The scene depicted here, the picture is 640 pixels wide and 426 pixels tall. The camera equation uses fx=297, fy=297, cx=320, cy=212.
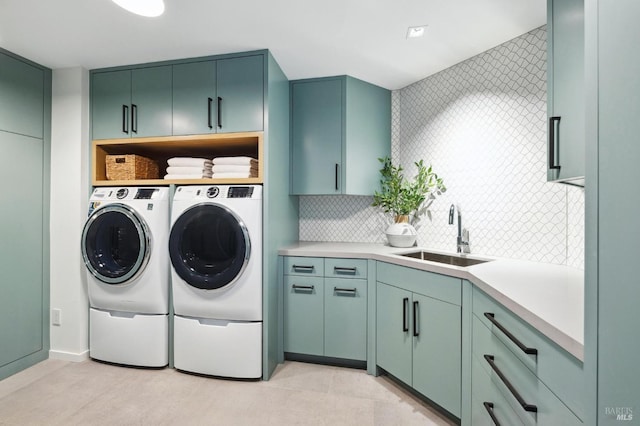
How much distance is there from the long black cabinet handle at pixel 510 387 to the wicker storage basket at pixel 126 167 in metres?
2.65

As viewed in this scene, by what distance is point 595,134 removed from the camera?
2.06 feet

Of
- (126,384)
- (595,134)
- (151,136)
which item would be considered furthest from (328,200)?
(595,134)

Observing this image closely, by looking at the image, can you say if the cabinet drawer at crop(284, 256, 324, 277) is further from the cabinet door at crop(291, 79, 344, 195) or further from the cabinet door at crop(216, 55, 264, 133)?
the cabinet door at crop(216, 55, 264, 133)

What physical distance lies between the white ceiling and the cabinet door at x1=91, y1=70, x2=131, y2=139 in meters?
0.11

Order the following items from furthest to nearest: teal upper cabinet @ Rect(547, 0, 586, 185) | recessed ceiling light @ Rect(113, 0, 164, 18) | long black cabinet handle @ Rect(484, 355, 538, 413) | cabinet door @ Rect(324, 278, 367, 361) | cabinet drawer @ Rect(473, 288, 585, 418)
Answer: cabinet door @ Rect(324, 278, 367, 361) → recessed ceiling light @ Rect(113, 0, 164, 18) → teal upper cabinet @ Rect(547, 0, 586, 185) → long black cabinet handle @ Rect(484, 355, 538, 413) → cabinet drawer @ Rect(473, 288, 585, 418)

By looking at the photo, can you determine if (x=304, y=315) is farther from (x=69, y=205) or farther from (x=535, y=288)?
(x=69, y=205)

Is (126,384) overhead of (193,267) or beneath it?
beneath

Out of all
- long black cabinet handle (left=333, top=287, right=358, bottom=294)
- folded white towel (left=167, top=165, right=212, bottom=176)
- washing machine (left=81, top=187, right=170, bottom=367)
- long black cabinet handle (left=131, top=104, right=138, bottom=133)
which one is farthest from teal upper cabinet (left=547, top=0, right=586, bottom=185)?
long black cabinet handle (left=131, top=104, right=138, bottom=133)

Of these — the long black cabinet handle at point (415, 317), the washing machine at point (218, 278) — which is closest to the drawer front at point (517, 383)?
the long black cabinet handle at point (415, 317)

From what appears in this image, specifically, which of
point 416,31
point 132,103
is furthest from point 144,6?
point 416,31

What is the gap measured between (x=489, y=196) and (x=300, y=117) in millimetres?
1651

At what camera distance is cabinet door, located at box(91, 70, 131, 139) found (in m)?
2.40

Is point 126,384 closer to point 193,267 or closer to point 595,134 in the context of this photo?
point 193,267

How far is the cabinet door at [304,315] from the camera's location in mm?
2338
